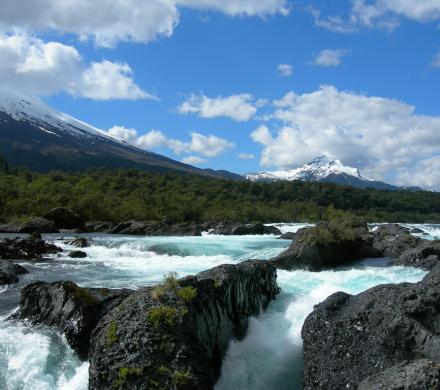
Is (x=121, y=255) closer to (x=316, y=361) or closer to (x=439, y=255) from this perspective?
(x=439, y=255)

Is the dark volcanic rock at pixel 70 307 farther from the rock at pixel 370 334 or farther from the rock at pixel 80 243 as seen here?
the rock at pixel 80 243

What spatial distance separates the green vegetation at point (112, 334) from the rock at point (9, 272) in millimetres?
11514

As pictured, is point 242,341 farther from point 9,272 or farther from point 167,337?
point 9,272

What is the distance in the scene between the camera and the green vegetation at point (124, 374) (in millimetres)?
8523

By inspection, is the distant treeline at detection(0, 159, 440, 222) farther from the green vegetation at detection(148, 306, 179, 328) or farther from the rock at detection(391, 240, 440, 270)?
the green vegetation at detection(148, 306, 179, 328)

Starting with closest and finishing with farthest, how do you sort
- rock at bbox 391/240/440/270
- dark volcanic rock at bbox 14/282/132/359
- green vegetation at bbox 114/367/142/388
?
green vegetation at bbox 114/367/142/388 → dark volcanic rock at bbox 14/282/132/359 → rock at bbox 391/240/440/270

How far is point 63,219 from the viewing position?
5812 cm

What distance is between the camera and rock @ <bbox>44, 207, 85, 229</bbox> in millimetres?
57500

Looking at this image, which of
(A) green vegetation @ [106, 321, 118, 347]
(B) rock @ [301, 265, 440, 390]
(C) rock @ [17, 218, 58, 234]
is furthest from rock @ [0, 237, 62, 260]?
(B) rock @ [301, 265, 440, 390]

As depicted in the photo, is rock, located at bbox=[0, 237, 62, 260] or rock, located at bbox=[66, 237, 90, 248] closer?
rock, located at bbox=[0, 237, 62, 260]

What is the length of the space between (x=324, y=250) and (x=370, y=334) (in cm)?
1453

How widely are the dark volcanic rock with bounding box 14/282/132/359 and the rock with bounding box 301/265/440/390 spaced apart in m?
5.47

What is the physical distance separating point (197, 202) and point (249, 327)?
84101 millimetres

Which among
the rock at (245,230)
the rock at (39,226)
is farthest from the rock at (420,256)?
the rock at (39,226)
